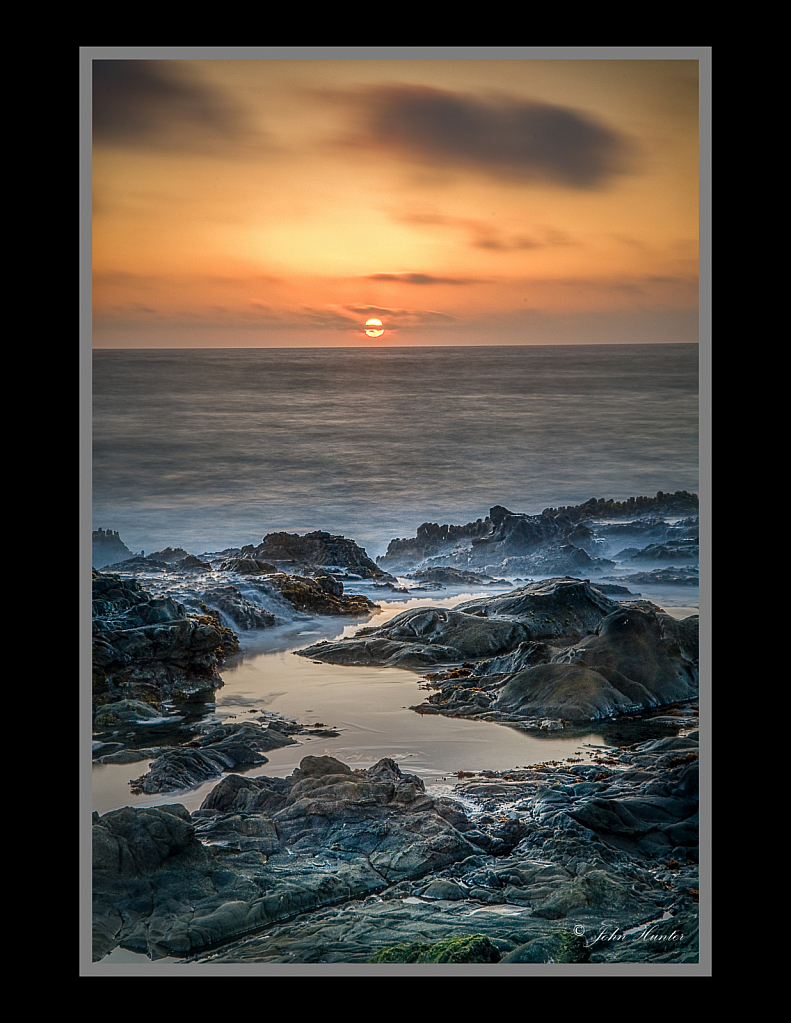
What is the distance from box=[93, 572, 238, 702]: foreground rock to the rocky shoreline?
0.04ft

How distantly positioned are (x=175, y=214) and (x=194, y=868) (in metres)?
3.54

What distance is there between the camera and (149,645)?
5.58 m

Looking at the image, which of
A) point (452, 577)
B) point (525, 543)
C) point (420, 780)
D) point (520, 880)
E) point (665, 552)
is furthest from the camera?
point (452, 577)

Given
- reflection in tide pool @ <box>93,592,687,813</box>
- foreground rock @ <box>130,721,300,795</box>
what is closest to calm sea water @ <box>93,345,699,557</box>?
reflection in tide pool @ <box>93,592,687,813</box>

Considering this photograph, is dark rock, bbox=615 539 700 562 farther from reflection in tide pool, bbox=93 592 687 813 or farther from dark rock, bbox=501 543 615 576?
reflection in tide pool, bbox=93 592 687 813

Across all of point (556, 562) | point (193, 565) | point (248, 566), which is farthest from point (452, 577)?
point (193, 565)

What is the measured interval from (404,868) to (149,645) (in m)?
1.85

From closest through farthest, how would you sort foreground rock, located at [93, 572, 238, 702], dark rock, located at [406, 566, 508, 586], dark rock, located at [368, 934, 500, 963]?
dark rock, located at [368, 934, 500, 963]
foreground rock, located at [93, 572, 238, 702]
dark rock, located at [406, 566, 508, 586]

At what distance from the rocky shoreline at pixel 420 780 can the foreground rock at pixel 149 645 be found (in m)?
0.01

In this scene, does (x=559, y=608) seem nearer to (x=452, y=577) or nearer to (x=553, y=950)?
(x=452, y=577)

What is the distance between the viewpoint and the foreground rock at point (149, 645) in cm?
551

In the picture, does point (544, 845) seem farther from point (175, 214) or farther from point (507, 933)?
point (175, 214)

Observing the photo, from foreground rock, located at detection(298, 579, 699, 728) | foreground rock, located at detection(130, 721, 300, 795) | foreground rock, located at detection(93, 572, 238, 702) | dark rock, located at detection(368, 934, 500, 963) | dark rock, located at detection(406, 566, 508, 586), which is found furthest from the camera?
dark rock, located at detection(406, 566, 508, 586)

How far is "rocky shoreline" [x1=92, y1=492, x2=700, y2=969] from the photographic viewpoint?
201 inches
